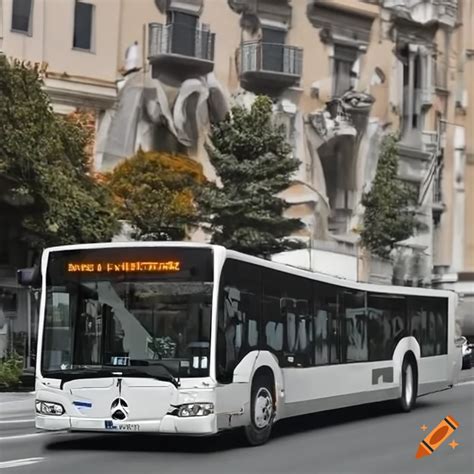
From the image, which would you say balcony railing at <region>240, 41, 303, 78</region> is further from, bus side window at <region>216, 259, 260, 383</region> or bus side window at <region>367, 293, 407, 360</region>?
bus side window at <region>216, 259, 260, 383</region>

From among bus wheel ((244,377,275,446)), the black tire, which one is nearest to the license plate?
bus wheel ((244,377,275,446))

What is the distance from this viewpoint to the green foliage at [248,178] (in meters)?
28.5

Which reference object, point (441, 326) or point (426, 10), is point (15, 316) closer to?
point (441, 326)

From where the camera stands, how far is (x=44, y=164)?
23875 millimetres

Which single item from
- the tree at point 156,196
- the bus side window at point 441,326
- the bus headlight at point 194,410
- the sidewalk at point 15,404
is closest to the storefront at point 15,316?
the tree at point 156,196

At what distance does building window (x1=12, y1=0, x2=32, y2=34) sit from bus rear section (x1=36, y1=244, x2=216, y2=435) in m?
19.0

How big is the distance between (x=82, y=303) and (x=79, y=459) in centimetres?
195

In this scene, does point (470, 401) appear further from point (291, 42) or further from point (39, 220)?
point (291, 42)

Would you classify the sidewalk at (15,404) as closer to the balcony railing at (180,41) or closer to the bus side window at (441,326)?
the bus side window at (441,326)

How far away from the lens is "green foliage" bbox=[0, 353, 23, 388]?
23.1 metres

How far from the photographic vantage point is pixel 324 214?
4047 cm

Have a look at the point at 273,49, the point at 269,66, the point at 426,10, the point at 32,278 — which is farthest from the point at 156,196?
the point at 426,10

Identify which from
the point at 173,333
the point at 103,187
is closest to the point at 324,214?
the point at 103,187

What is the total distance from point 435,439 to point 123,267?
4823 mm
